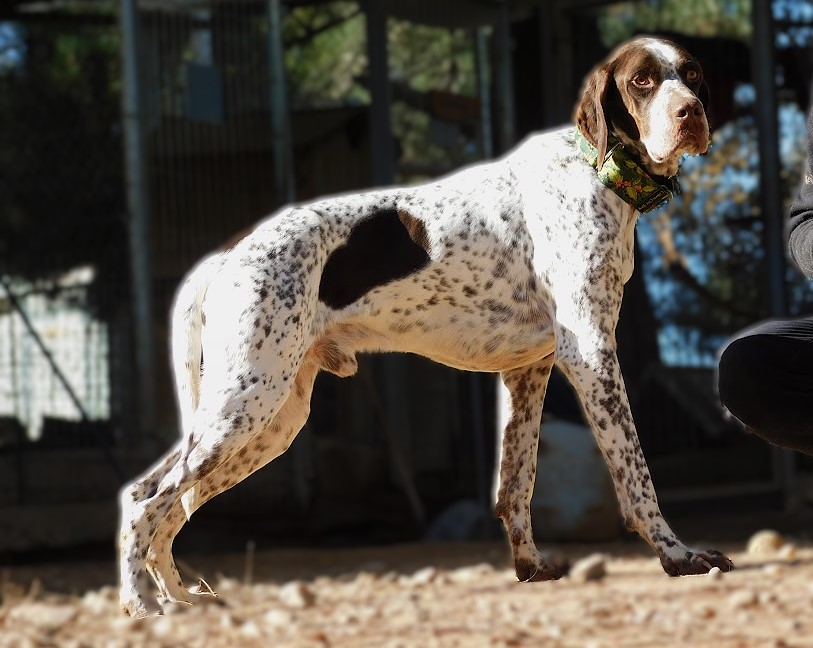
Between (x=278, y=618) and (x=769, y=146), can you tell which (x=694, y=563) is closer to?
(x=278, y=618)

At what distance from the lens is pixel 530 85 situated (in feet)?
28.0

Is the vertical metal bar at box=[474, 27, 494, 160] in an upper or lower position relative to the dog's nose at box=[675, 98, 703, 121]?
upper

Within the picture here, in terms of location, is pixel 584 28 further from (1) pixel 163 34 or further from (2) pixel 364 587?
(2) pixel 364 587

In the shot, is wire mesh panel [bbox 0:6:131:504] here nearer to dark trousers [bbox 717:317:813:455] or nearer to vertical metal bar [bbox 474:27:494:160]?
vertical metal bar [bbox 474:27:494:160]

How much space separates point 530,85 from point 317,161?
1.37 meters

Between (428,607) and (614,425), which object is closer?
(614,425)

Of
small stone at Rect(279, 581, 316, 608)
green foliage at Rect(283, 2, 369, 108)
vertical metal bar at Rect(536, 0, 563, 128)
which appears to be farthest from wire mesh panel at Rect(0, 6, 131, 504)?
vertical metal bar at Rect(536, 0, 563, 128)

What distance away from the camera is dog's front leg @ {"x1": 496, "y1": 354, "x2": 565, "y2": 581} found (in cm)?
270

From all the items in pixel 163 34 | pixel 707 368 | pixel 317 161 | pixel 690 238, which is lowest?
pixel 707 368

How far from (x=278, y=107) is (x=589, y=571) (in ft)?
10.1

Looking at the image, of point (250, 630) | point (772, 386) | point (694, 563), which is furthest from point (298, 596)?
point (694, 563)

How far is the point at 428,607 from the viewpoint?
259 inches

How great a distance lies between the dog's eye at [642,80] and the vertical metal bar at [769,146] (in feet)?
20.5

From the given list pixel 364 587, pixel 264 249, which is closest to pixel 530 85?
pixel 364 587
